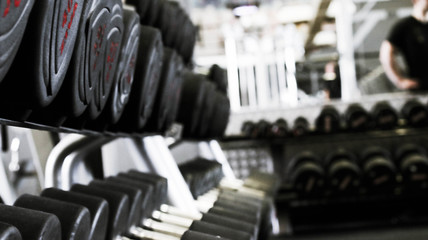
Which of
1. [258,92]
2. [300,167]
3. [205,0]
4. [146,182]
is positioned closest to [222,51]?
[258,92]

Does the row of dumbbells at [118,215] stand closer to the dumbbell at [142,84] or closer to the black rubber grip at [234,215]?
the black rubber grip at [234,215]

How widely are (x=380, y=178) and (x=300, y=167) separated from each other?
472 millimetres

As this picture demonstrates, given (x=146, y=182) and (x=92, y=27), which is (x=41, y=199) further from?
(x=146, y=182)

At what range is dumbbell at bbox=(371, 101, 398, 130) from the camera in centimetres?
376

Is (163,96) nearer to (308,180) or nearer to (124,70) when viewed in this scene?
(124,70)

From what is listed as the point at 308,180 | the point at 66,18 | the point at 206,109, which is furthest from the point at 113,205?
the point at 308,180

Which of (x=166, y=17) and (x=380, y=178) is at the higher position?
(x=166, y=17)

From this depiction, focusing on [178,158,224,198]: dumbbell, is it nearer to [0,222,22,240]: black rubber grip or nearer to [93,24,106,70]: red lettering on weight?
[93,24,106,70]: red lettering on weight

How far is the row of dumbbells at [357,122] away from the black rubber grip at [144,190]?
2811mm

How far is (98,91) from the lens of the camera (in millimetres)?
711

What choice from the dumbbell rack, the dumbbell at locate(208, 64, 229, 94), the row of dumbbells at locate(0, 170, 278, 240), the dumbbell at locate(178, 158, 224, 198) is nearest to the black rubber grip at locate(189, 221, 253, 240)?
the row of dumbbells at locate(0, 170, 278, 240)

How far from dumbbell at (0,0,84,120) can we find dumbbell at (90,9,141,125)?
0.29 m

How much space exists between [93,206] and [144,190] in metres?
0.35

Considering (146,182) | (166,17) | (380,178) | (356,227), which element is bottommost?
(356,227)
